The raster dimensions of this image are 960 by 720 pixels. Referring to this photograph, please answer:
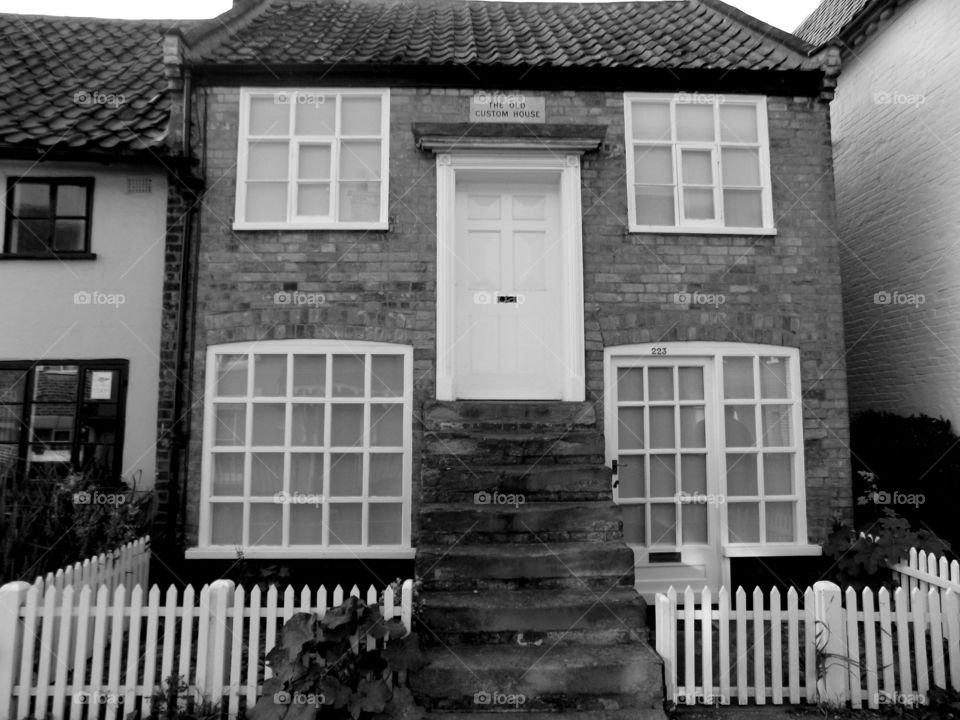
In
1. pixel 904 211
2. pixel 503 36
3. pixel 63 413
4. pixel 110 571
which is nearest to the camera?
pixel 110 571

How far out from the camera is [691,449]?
7.51 meters

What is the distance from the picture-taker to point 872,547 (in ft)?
22.1

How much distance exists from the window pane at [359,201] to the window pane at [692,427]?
4116mm

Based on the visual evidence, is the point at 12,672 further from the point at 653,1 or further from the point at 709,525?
the point at 653,1

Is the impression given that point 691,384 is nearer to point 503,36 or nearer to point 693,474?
point 693,474

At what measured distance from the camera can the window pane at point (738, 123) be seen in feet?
25.8

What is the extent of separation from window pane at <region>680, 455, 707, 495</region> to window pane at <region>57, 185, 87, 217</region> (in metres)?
7.74

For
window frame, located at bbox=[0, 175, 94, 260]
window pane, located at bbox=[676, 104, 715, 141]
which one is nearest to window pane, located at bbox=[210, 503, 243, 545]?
window frame, located at bbox=[0, 175, 94, 260]

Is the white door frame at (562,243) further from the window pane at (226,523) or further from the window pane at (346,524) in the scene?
the window pane at (226,523)

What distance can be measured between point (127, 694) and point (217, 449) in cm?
286

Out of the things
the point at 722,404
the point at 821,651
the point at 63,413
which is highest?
the point at 722,404

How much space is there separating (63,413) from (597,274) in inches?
255

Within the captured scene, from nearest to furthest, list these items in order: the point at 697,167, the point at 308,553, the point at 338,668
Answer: the point at 338,668
the point at 308,553
the point at 697,167

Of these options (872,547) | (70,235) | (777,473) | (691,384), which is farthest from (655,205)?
(70,235)
